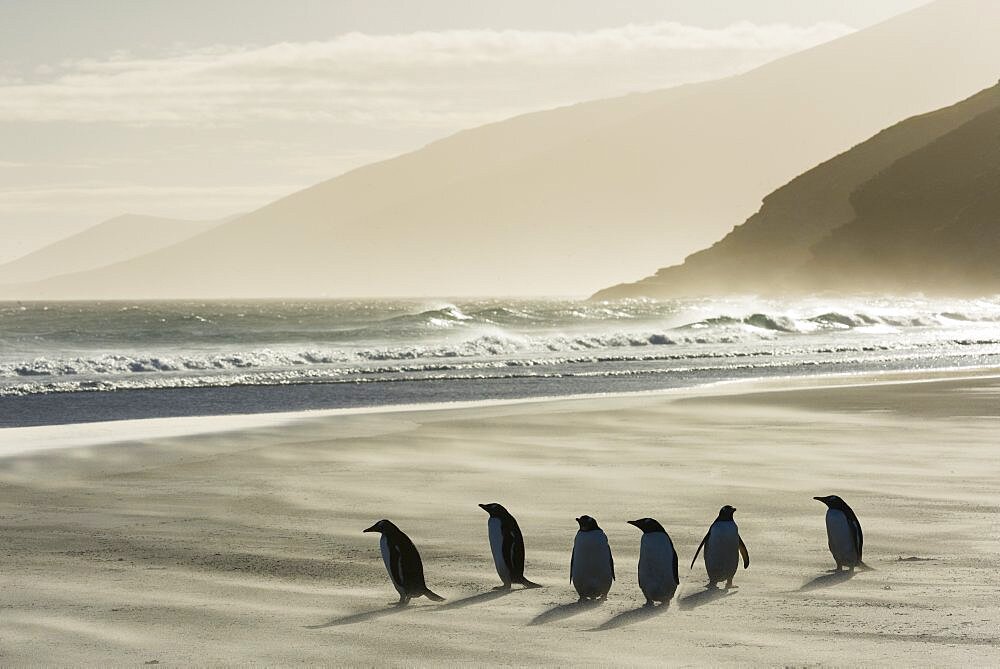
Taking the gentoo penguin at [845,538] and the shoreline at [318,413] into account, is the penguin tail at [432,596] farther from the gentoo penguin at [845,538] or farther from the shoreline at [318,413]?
the shoreline at [318,413]

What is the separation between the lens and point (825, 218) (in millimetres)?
140125

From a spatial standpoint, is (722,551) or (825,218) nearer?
(722,551)

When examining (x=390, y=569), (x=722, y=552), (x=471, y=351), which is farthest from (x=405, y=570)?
(x=471, y=351)

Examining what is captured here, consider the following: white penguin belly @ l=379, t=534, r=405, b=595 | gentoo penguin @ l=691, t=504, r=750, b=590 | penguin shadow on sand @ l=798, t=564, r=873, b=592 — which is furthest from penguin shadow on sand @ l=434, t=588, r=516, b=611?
penguin shadow on sand @ l=798, t=564, r=873, b=592

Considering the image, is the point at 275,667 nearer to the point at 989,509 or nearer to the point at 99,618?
the point at 99,618

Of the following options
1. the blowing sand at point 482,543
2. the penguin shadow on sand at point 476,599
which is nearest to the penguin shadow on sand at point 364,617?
the blowing sand at point 482,543

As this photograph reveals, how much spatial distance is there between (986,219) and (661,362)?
290 ft

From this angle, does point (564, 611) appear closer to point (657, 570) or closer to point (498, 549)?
point (657, 570)

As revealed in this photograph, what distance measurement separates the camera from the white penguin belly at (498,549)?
25.9 ft

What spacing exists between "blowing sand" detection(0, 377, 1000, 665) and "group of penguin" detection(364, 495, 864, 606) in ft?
0.44

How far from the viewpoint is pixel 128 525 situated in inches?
406

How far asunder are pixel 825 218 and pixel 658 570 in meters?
138

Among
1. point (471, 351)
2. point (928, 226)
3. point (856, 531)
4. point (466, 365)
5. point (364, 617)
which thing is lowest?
point (364, 617)

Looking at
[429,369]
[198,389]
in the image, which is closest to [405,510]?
[198,389]
